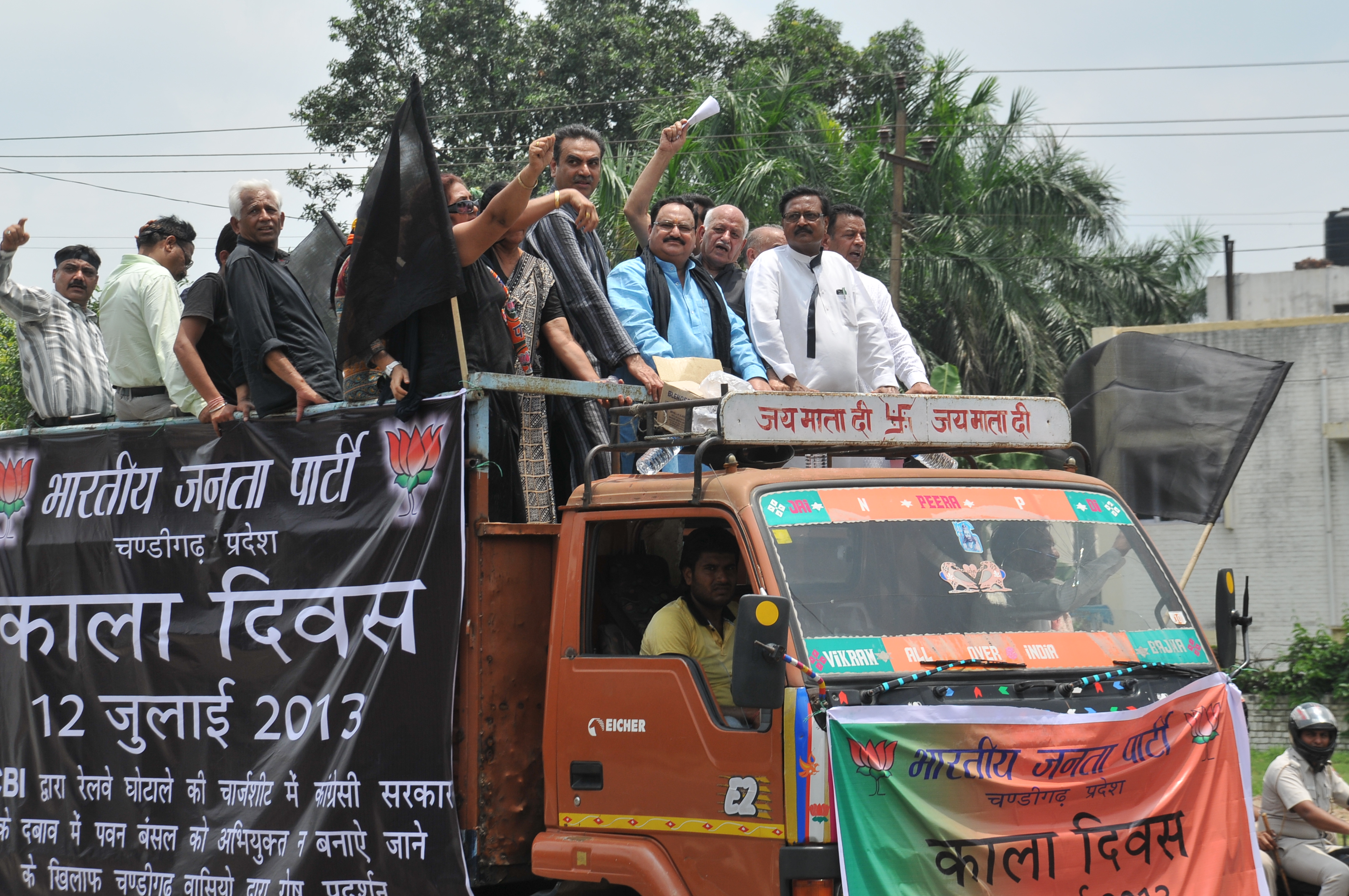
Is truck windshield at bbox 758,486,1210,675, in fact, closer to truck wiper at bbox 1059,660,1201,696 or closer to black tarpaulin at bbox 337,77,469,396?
truck wiper at bbox 1059,660,1201,696

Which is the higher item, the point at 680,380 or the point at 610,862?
the point at 680,380

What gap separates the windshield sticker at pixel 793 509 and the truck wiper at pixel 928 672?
56cm

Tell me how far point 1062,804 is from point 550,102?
23.1 metres

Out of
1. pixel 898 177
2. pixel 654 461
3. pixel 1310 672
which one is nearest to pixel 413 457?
pixel 654 461

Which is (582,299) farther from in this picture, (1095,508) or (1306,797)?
(1306,797)

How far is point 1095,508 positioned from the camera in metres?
4.76

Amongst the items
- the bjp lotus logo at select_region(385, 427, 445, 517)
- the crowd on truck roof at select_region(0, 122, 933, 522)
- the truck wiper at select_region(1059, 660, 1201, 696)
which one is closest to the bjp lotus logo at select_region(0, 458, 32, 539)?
the crowd on truck roof at select_region(0, 122, 933, 522)

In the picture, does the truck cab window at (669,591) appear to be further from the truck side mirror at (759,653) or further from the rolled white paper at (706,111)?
the rolled white paper at (706,111)

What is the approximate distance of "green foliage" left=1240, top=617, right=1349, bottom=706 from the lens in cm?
1460

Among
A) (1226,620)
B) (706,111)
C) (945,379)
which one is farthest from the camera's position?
(945,379)

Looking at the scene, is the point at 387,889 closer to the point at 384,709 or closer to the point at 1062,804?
the point at 384,709

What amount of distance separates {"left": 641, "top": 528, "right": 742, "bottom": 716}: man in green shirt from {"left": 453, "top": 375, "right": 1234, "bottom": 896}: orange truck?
0.10 meters

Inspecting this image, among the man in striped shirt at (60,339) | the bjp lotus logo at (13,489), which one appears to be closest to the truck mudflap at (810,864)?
the bjp lotus logo at (13,489)

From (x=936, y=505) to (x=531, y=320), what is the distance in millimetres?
2050
